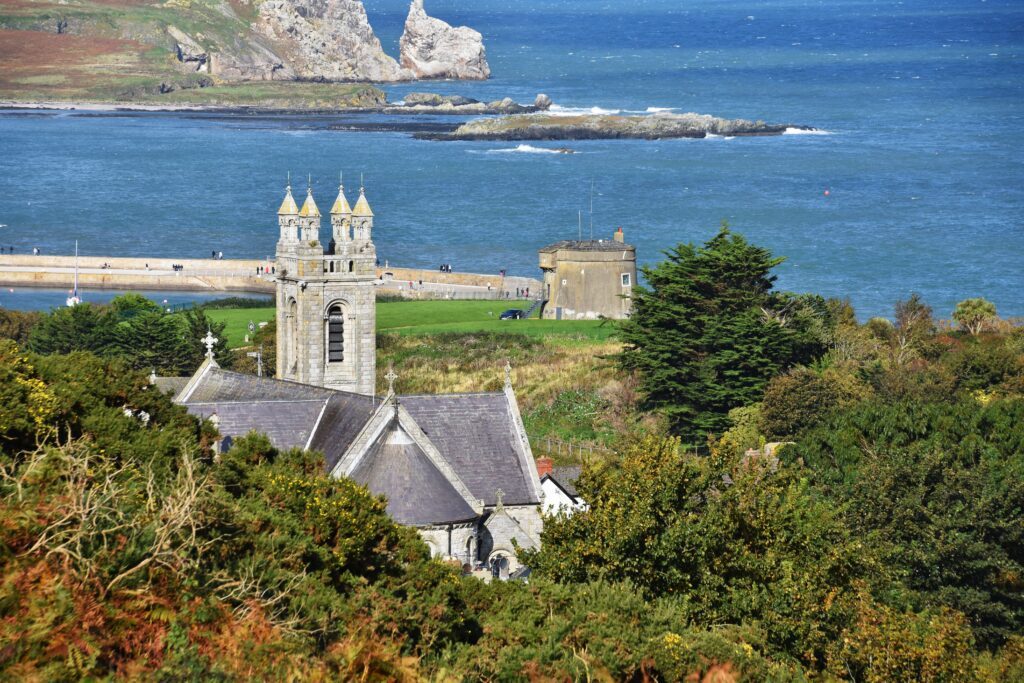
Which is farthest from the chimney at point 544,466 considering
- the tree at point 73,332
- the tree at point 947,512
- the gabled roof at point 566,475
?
the tree at point 73,332

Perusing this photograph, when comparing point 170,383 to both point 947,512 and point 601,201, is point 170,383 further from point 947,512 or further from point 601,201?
point 601,201

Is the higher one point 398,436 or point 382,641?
point 398,436

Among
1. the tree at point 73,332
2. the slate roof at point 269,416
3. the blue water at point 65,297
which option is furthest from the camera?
the blue water at point 65,297

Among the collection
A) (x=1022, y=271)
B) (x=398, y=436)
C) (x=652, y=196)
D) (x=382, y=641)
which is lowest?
(x=382, y=641)

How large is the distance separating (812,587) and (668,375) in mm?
28226

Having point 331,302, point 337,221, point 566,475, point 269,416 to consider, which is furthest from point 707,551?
point 566,475

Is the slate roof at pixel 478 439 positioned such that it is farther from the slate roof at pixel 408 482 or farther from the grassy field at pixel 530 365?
the grassy field at pixel 530 365

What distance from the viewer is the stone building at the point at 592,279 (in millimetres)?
76625

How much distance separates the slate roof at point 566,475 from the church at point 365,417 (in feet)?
20.8

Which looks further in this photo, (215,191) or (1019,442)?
(215,191)

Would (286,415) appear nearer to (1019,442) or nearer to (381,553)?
(381,553)

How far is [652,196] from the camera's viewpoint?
14888cm

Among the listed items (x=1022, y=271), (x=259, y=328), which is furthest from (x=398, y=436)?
(x=1022, y=271)

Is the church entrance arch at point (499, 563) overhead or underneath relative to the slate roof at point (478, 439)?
underneath
